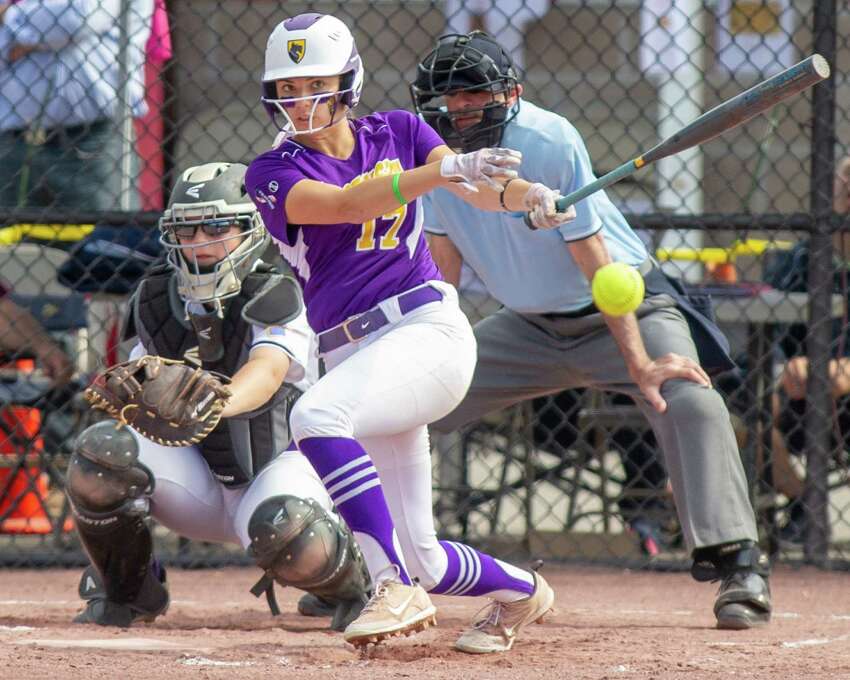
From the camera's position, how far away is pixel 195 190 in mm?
3928

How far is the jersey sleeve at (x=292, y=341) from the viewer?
3.78m

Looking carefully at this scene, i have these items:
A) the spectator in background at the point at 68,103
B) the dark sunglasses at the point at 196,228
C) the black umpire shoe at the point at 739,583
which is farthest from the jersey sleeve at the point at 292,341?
the spectator in background at the point at 68,103

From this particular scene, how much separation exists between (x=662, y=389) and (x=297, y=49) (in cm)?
137

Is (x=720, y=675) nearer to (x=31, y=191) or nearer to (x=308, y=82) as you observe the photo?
(x=308, y=82)

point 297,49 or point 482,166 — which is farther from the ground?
point 297,49

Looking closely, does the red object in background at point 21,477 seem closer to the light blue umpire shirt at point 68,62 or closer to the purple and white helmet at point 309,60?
the light blue umpire shirt at point 68,62

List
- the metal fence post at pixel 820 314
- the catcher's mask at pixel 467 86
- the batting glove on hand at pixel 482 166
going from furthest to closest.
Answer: the metal fence post at pixel 820 314 → the catcher's mask at pixel 467 86 → the batting glove on hand at pixel 482 166

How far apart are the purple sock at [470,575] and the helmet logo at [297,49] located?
1.18 metres

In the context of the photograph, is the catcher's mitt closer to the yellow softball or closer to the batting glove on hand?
the batting glove on hand

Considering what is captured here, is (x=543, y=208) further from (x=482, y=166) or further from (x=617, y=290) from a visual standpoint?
(x=617, y=290)

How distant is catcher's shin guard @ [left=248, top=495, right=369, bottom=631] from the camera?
3.68m

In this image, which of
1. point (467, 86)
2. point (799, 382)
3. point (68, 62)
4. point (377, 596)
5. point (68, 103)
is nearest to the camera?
point (377, 596)

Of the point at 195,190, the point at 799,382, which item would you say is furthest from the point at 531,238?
the point at 799,382

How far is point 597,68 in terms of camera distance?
813 cm
